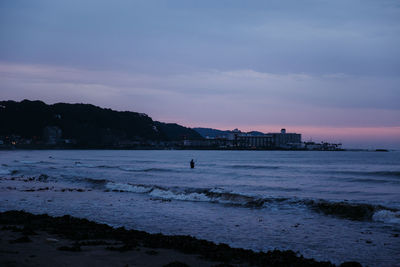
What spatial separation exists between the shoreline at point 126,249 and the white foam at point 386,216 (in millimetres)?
7449

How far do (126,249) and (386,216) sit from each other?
37.9 ft

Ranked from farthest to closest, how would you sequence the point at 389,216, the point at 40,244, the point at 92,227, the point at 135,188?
the point at 135,188
the point at 389,216
the point at 92,227
the point at 40,244

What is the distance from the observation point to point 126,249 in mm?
9570

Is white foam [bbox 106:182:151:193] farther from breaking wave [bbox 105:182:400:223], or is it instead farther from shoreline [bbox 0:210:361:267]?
shoreline [bbox 0:210:361:267]

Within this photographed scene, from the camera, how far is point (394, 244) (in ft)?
36.6

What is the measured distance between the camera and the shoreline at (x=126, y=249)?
8.73m

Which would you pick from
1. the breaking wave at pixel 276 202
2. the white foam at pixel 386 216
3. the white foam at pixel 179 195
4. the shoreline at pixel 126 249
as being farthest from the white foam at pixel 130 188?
the white foam at pixel 386 216

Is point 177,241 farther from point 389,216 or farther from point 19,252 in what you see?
point 389,216

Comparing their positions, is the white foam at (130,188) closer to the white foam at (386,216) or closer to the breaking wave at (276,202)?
the breaking wave at (276,202)

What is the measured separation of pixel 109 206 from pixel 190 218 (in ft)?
17.3

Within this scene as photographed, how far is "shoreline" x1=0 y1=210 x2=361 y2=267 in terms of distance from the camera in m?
8.73

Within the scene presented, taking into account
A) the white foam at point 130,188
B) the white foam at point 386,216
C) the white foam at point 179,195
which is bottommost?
the white foam at point 130,188

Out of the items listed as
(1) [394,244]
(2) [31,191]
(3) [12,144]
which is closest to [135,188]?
(2) [31,191]

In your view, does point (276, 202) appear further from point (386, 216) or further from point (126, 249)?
point (126, 249)
